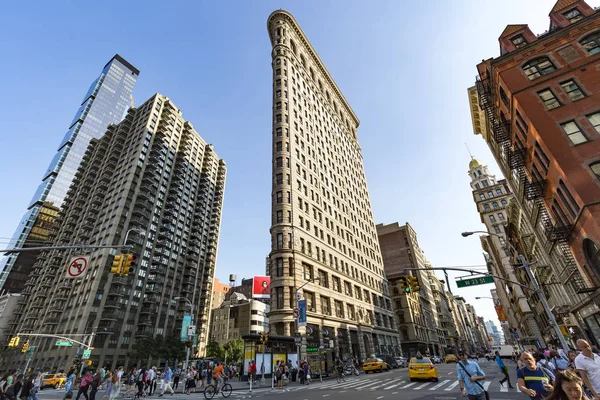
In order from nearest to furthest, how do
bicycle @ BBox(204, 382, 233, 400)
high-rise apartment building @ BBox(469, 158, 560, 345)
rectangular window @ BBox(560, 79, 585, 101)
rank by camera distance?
bicycle @ BBox(204, 382, 233, 400), rectangular window @ BBox(560, 79, 585, 101), high-rise apartment building @ BBox(469, 158, 560, 345)

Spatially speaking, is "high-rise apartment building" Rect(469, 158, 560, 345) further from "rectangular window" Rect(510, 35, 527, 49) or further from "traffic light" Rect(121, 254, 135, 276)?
"traffic light" Rect(121, 254, 135, 276)

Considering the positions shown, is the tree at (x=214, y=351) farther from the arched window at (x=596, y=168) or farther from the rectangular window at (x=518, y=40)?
the rectangular window at (x=518, y=40)

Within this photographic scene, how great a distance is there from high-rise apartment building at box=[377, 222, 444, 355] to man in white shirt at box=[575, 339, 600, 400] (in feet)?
185

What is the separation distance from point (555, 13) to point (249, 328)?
3940 inches

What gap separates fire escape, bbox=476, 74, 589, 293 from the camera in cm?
2500

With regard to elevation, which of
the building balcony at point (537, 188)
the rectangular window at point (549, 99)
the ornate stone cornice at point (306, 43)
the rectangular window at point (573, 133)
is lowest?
the building balcony at point (537, 188)

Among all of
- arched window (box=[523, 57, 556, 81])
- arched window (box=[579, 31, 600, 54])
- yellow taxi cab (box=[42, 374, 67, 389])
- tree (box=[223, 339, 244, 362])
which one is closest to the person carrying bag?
arched window (box=[523, 57, 556, 81])

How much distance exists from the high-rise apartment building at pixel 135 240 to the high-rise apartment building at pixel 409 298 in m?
58.2

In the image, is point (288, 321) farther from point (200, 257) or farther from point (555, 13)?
point (200, 257)

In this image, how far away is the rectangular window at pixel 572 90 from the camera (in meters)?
24.1

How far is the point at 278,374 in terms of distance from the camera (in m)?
24.4

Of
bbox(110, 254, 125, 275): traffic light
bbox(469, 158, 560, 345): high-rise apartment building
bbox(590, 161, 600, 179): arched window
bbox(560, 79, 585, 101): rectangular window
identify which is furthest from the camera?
bbox(469, 158, 560, 345): high-rise apartment building

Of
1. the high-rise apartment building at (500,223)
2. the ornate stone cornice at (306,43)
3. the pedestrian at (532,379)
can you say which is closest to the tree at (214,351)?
the high-rise apartment building at (500,223)

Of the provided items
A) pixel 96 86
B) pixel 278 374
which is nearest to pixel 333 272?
pixel 278 374
